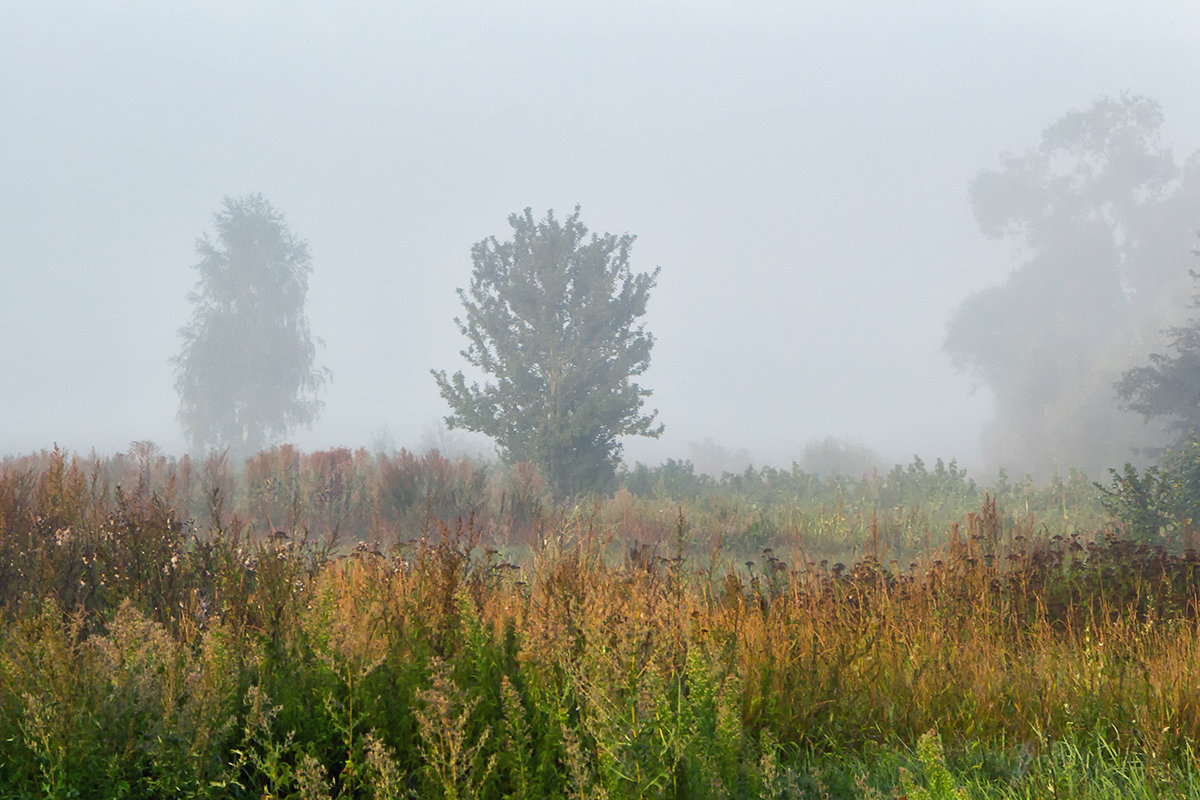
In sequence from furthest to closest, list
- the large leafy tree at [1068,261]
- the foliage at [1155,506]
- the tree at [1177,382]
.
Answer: the large leafy tree at [1068,261] < the tree at [1177,382] < the foliage at [1155,506]

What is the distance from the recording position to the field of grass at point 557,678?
3082 millimetres

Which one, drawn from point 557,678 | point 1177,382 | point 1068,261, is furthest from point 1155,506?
point 1068,261

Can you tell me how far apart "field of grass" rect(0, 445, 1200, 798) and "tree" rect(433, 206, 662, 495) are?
419 inches

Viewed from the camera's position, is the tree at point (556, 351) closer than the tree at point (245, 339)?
Yes

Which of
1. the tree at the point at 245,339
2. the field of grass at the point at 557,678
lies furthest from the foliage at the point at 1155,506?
the tree at the point at 245,339

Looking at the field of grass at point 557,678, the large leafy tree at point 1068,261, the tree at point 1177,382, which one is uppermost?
the large leafy tree at point 1068,261

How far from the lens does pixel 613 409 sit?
1781 centimetres

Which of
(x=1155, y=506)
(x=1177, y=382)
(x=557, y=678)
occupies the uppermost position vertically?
(x=1177, y=382)

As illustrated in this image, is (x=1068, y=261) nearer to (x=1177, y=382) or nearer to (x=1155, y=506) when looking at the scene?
(x=1177, y=382)

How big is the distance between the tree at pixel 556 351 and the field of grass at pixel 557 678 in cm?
1064

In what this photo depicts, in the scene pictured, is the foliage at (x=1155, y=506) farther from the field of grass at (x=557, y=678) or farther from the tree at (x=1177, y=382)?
the tree at (x=1177, y=382)

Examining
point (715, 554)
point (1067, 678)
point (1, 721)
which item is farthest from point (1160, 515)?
point (1, 721)

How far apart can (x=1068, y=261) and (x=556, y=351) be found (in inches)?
1056

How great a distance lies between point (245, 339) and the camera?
1373 inches
